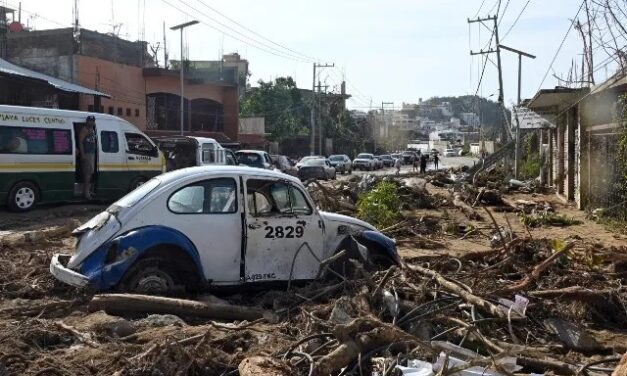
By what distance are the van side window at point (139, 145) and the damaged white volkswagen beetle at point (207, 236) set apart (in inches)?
446

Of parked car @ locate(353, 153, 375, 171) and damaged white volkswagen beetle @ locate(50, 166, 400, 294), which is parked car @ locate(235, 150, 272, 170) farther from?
parked car @ locate(353, 153, 375, 171)

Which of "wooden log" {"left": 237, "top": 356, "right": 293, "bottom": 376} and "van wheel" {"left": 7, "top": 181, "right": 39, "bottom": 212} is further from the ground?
"van wheel" {"left": 7, "top": 181, "right": 39, "bottom": 212}

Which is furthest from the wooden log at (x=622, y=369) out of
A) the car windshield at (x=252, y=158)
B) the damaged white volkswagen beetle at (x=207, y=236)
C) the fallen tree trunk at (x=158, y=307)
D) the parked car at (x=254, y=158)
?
the car windshield at (x=252, y=158)

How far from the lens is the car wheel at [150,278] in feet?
21.7

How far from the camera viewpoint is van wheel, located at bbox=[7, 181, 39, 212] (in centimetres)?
1569

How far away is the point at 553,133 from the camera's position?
28.2 metres

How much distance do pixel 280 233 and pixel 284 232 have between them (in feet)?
0.16

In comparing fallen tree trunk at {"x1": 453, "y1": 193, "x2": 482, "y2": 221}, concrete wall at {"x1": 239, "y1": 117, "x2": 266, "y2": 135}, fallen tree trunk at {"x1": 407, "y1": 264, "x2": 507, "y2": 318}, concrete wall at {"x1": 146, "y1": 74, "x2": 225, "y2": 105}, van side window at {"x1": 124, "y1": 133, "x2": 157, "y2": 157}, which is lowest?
fallen tree trunk at {"x1": 453, "y1": 193, "x2": 482, "y2": 221}

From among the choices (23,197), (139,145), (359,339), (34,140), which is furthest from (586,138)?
(359,339)

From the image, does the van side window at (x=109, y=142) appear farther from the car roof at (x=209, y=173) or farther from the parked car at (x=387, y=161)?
the parked car at (x=387, y=161)

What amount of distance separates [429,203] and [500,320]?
48.5ft

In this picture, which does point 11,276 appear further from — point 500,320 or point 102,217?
point 500,320

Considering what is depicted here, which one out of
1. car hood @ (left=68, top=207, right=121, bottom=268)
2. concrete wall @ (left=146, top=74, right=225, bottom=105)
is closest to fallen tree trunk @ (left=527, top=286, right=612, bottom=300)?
car hood @ (left=68, top=207, right=121, bottom=268)

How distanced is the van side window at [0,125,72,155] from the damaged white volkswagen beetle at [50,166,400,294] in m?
9.58
